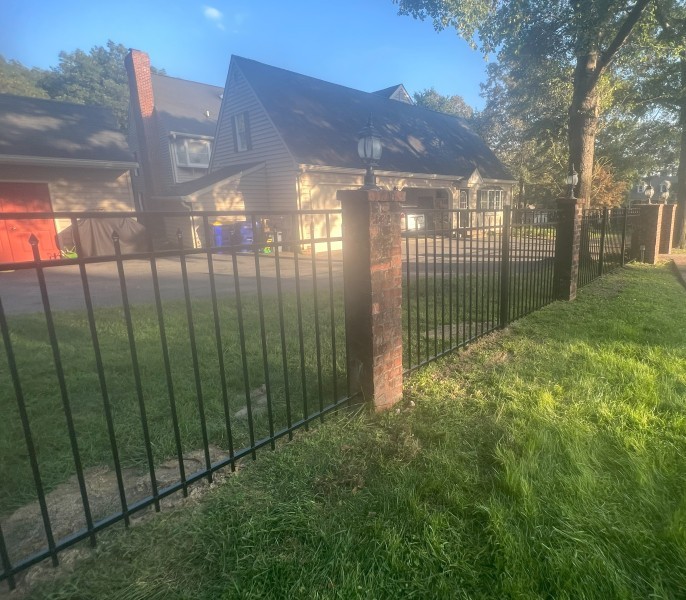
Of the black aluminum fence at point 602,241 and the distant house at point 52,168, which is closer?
the black aluminum fence at point 602,241

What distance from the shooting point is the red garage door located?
1220 centimetres

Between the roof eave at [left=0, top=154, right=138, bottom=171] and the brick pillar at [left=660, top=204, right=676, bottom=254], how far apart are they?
18399mm

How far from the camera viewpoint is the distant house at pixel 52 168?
41.5 feet

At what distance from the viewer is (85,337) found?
5629mm

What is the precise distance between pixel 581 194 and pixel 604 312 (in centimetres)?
703

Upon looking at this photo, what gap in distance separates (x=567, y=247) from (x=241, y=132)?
579 inches

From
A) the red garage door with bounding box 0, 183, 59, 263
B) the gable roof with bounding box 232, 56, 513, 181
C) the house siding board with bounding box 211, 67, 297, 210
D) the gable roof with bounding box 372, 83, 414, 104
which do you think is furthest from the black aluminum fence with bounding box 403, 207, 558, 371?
the gable roof with bounding box 372, 83, 414, 104

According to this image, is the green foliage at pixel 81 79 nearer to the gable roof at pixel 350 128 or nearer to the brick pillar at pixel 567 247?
the gable roof at pixel 350 128

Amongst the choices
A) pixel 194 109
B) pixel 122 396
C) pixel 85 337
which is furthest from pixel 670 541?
pixel 194 109

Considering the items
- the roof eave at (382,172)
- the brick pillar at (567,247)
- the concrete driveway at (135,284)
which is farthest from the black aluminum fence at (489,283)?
the roof eave at (382,172)

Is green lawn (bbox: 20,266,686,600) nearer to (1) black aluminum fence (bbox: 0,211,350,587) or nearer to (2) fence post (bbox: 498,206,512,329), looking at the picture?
(1) black aluminum fence (bbox: 0,211,350,587)

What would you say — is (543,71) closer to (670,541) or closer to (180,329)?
(180,329)

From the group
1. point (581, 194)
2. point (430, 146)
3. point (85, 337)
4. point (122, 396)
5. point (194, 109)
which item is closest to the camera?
point (122, 396)

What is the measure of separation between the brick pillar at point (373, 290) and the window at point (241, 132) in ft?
50.9
